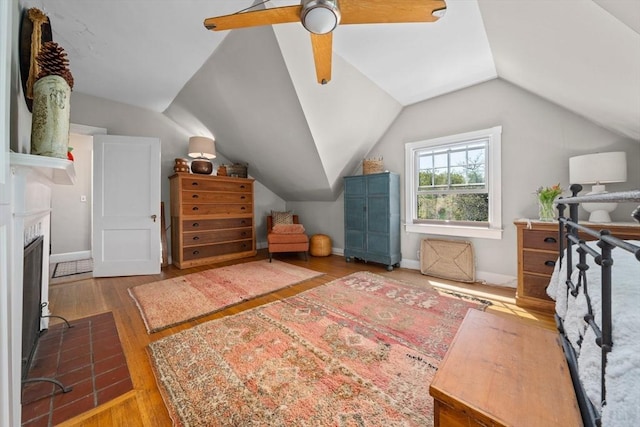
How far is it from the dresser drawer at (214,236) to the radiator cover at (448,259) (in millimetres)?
3059

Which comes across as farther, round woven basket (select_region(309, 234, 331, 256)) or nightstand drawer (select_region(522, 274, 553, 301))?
round woven basket (select_region(309, 234, 331, 256))

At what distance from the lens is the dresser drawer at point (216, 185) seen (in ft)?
12.0

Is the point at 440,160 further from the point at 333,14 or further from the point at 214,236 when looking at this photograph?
the point at 214,236

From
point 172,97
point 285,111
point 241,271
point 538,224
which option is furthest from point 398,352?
point 172,97

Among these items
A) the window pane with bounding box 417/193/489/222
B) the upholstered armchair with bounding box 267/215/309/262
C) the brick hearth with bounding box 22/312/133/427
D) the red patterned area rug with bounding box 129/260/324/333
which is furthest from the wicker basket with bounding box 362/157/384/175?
the brick hearth with bounding box 22/312/133/427

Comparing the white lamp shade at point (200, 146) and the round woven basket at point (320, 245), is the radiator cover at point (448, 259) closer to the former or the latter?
the round woven basket at point (320, 245)

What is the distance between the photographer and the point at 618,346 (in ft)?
1.78

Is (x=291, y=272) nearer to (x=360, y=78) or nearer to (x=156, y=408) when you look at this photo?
(x=156, y=408)

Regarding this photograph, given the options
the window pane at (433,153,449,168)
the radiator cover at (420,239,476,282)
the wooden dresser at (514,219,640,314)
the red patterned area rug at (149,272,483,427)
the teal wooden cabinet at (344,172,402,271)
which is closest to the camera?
the red patterned area rug at (149,272,483,427)

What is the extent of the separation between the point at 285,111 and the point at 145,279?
2.81m

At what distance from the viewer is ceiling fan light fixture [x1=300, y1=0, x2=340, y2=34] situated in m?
1.24

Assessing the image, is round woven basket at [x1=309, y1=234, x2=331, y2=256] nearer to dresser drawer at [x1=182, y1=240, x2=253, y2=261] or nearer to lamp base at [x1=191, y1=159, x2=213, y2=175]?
dresser drawer at [x1=182, y1=240, x2=253, y2=261]

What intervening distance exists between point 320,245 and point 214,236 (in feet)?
6.11

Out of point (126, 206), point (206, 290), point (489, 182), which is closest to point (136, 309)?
point (206, 290)
